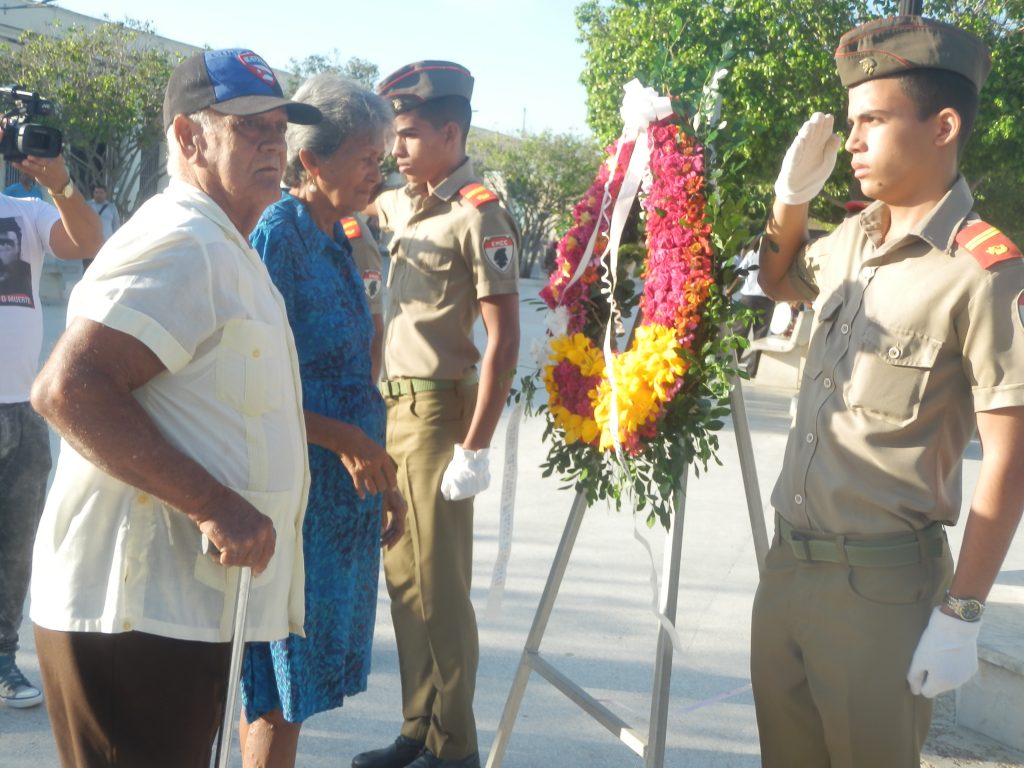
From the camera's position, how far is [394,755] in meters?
3.29

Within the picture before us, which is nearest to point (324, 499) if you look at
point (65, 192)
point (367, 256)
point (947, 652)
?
point (367, 256)

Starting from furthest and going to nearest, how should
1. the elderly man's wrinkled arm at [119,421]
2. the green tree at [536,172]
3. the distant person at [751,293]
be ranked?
the green tree at [536,172]
the distant person at [751,293]
the elderly man's wrinkled arm at [119,421]

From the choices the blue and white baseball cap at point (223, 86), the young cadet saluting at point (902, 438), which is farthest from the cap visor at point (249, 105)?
the young cadet saluting at point (902, 438)

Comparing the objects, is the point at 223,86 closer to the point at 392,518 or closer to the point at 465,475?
the point at 392,518

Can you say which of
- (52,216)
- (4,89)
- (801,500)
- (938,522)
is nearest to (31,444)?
(52,216)

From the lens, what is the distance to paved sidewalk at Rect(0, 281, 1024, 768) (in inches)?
137

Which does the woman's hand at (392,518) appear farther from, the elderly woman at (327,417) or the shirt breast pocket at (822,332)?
the shirt breast pocket at (822,332)

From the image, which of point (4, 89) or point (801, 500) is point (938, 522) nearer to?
point (801, 500)

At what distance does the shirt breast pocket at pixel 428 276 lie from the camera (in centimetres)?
330

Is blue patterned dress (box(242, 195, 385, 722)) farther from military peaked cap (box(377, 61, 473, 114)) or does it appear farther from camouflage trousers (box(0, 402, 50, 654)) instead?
camouflage trousers (box(0, 402, 50, 654))

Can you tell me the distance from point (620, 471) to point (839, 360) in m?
0.74

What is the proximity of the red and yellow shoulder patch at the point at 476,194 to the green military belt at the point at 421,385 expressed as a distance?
547 mm

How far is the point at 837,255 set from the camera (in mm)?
2367

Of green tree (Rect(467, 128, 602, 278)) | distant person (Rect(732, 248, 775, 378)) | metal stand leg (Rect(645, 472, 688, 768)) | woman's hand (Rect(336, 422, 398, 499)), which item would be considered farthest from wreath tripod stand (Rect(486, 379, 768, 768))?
green tree (Rect(467, 128, 602, 278))
